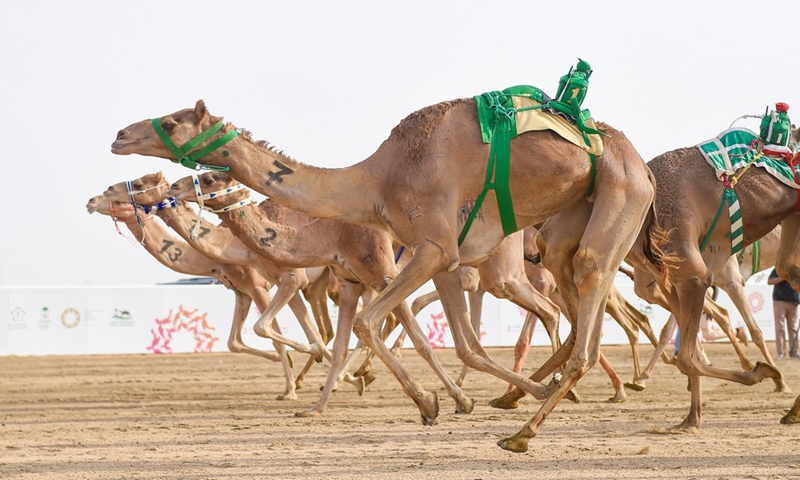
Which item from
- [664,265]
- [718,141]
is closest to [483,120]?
[664,265]

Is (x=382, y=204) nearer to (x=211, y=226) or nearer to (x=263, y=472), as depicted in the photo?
(x=263, y=472)

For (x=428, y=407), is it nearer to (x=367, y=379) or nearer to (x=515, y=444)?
(x=515, y=444)

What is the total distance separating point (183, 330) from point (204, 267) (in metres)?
9.29

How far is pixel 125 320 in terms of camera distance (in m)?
24.4

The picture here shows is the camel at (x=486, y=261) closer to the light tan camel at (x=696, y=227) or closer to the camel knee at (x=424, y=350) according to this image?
the camel knee at (x=424, y=350)

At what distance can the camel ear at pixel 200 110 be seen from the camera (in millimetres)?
8508

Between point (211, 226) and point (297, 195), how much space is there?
20.6 feet

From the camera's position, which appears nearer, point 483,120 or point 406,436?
point 483,120

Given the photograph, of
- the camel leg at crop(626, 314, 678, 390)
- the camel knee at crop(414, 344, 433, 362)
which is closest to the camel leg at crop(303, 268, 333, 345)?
the camel leg at crop(626, 314, 678, 390)

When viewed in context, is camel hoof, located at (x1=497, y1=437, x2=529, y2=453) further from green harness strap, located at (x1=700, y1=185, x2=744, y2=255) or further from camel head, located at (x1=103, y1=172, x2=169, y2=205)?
camel head, located at (x1=103, y1=172, x2=169, y2=205)

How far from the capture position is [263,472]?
7.75m

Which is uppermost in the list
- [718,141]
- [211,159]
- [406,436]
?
[718,141]

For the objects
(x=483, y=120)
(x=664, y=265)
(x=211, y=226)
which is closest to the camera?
(x=483, y=120)

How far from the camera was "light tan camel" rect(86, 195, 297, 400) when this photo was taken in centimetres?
1473
